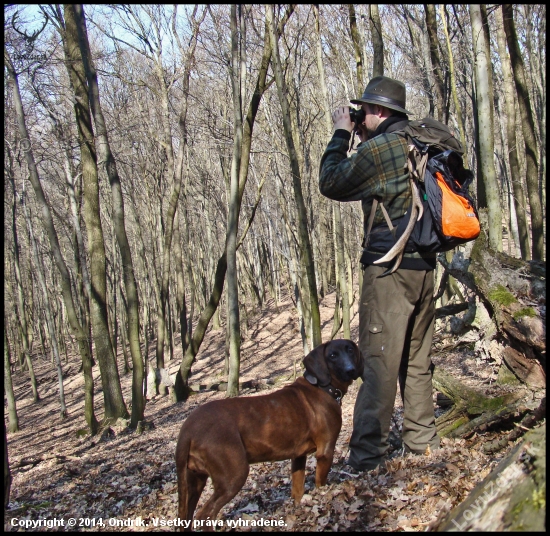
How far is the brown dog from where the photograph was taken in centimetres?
346

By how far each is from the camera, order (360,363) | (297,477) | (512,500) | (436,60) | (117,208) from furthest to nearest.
A: (117,208) → (436,60) → (360,363) → (297,477) → (512,500)

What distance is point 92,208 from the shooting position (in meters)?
11.3

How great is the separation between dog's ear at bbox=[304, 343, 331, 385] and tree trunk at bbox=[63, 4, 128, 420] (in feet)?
26.6

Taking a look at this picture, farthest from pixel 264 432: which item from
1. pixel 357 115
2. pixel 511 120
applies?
pixel 511 120

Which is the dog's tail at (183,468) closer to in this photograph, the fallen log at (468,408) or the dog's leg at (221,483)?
the dog's leg at (221,483)

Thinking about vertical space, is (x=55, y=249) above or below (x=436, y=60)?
below

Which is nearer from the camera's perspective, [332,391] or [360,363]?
[332,391]

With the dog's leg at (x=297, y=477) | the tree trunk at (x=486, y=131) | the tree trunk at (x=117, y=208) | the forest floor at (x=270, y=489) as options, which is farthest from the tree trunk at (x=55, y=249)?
the dog's leg at (x=297, y=477)

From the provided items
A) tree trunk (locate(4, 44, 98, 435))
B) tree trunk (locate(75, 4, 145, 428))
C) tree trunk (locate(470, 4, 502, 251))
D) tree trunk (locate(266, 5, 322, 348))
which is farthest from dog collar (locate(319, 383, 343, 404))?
tree trunk (locate(4, 44, 98, 435))

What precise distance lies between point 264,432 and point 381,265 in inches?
60.9

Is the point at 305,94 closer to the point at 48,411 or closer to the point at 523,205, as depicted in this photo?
the point at 523,205

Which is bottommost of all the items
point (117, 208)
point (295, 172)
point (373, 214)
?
point (373, 214)

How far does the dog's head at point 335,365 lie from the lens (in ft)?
13.4

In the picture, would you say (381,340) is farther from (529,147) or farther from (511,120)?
(511,120)
